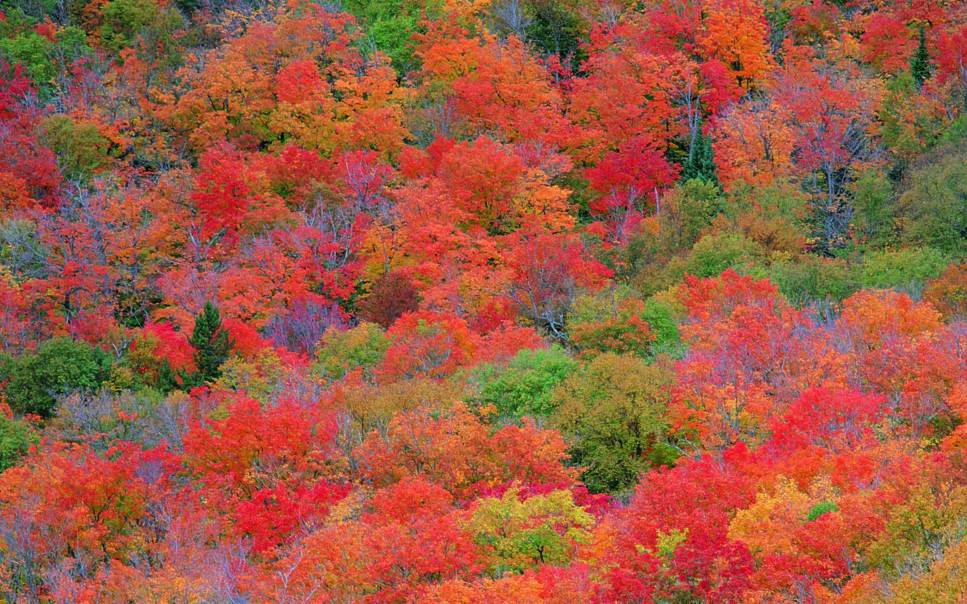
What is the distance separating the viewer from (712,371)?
51.9 metres

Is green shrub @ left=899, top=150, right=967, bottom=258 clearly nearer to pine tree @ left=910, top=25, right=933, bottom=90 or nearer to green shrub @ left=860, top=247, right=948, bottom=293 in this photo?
green shrub @ left=860, top=247, right=948, bottom=293

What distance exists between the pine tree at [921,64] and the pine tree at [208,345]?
42.2m

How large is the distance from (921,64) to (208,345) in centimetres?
4401

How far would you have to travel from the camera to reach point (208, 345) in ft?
215

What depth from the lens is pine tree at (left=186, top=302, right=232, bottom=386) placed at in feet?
214

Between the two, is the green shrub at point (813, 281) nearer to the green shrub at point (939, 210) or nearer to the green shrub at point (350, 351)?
the green shrub at point (939, 210)

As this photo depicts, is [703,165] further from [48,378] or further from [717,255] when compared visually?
[48,378]

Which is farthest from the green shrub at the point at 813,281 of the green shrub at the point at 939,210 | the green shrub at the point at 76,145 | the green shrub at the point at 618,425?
the green shrub at the point at 76,145

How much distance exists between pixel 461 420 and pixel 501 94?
4405 cm

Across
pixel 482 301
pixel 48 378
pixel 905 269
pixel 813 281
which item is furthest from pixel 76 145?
pixel 905 269

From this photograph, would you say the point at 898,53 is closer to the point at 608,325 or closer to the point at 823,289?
the point at 823,289

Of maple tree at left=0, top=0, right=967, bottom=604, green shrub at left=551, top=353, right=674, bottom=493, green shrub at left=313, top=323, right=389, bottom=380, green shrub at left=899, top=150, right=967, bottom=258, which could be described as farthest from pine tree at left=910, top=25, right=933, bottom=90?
green shrub at left=551, top=353, right=674, bottom=493

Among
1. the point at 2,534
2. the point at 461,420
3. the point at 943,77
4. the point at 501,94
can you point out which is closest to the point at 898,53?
the point at 943,77

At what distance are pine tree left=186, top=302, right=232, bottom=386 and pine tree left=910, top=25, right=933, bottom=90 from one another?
138 ft
